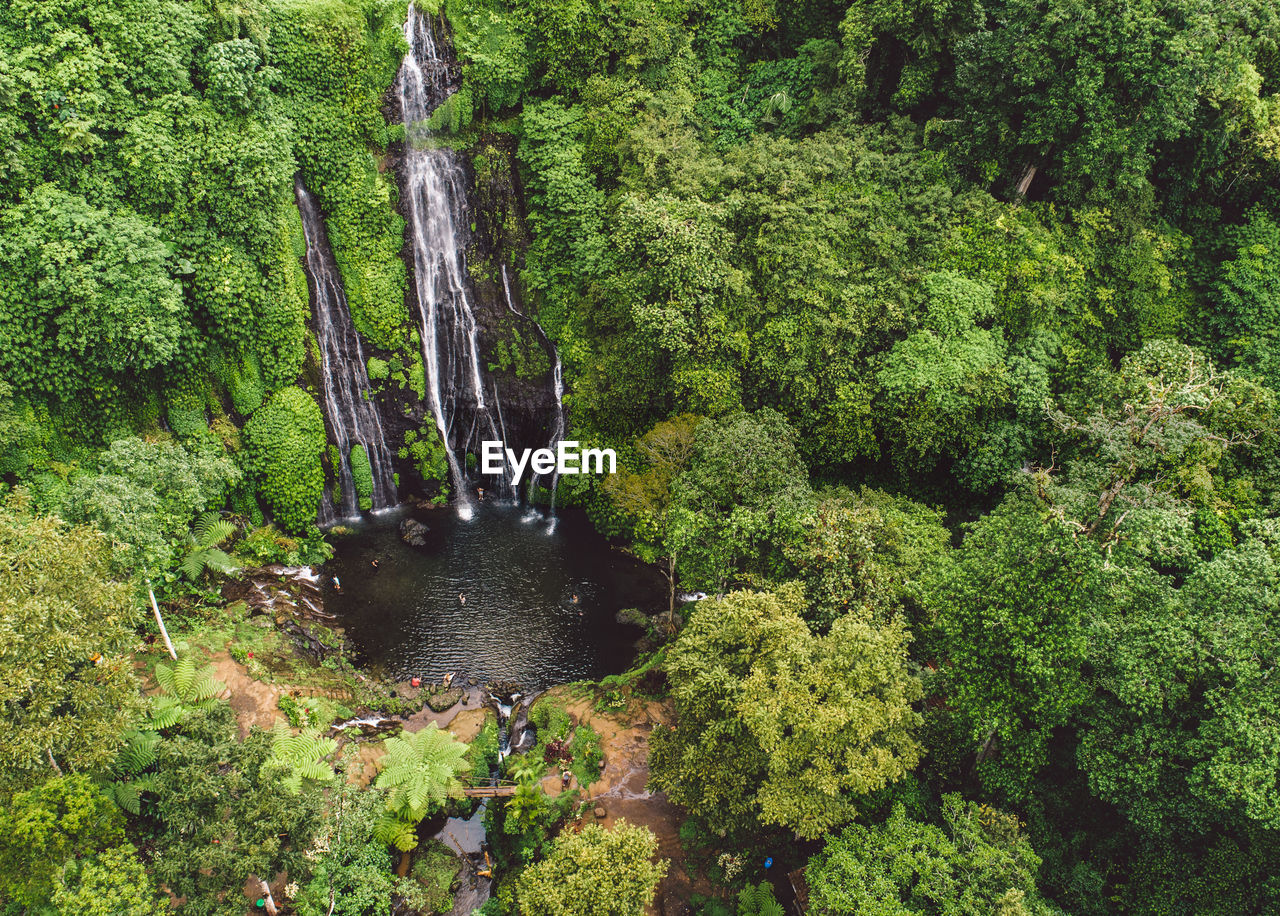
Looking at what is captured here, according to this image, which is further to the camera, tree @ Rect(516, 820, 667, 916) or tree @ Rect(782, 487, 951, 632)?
tree @ Rect(782, 487, 951, 632)

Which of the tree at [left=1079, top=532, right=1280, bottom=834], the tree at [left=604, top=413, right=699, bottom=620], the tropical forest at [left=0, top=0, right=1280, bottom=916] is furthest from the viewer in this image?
the tree at [left=604, top=413, right=699, bottom=620]

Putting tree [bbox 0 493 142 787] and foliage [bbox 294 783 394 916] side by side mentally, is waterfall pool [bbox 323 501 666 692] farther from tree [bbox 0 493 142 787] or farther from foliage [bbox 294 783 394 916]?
tree [bbox 0 493 142 787]

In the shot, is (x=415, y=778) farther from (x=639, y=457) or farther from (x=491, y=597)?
(x=639, y=457)

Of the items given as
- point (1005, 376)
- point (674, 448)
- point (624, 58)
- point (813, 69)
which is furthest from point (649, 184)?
point (1005, 376)

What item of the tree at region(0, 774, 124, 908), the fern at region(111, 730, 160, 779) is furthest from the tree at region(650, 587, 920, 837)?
the fern at region(111, 730, 160, 779)

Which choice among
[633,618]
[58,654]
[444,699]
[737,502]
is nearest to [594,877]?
[737,502]

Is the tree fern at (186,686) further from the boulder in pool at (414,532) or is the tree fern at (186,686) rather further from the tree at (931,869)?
the tree at (931,869)

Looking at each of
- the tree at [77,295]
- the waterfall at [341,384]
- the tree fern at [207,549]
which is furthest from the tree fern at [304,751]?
the tree at [77,295]
